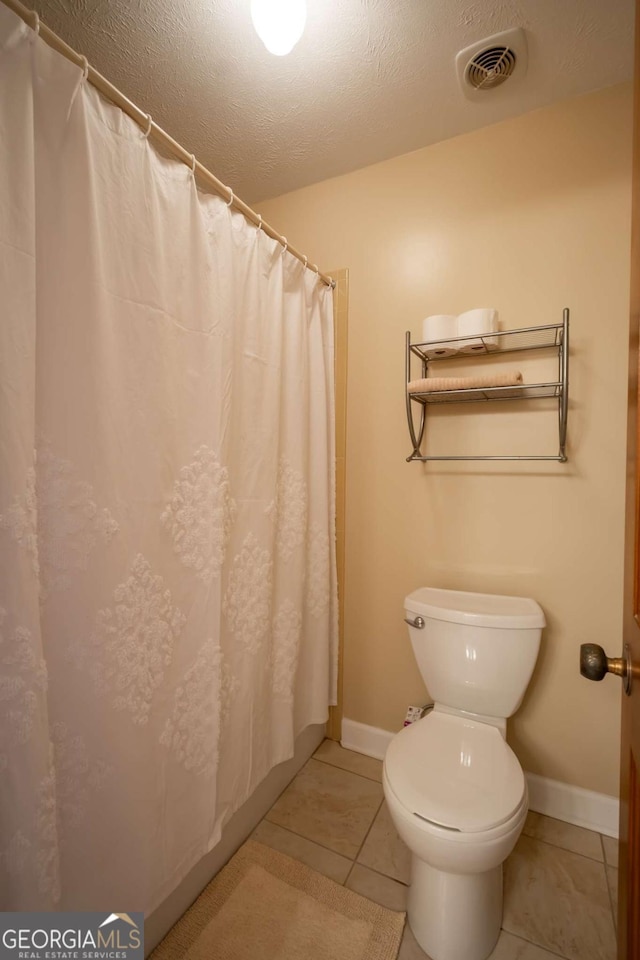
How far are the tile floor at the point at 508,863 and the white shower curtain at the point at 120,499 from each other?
1.14 feet

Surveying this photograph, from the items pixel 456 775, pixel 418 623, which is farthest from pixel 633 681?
pixel 418 623

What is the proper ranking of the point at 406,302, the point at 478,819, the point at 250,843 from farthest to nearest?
the point at 406,302 < the point at 250,843 < the point at 478,819

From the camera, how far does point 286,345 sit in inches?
55.9

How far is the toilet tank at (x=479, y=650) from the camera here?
4.19 ft

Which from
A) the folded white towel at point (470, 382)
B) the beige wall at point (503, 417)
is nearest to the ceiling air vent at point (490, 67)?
the beige wall at point (503, 417)

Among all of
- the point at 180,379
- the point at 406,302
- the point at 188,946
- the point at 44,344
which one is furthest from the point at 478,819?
the point at 406,302

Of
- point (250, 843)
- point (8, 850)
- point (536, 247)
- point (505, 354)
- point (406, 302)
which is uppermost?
point (536, 247)

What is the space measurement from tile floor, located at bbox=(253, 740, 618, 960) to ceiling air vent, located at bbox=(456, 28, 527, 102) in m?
2.45

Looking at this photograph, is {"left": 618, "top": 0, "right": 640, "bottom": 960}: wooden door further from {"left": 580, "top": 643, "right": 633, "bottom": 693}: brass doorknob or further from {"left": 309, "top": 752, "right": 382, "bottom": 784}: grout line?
{"left": 309, "top": 752, "right": 382, "bottom": 784}: grout line

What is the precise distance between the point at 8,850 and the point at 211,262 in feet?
4.15

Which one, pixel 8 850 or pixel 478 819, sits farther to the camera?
pixel 478 819

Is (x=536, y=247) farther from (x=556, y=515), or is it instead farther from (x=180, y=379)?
(x=180, y=379)

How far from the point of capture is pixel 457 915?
1.00 meters

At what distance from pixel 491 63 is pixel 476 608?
1706mm
